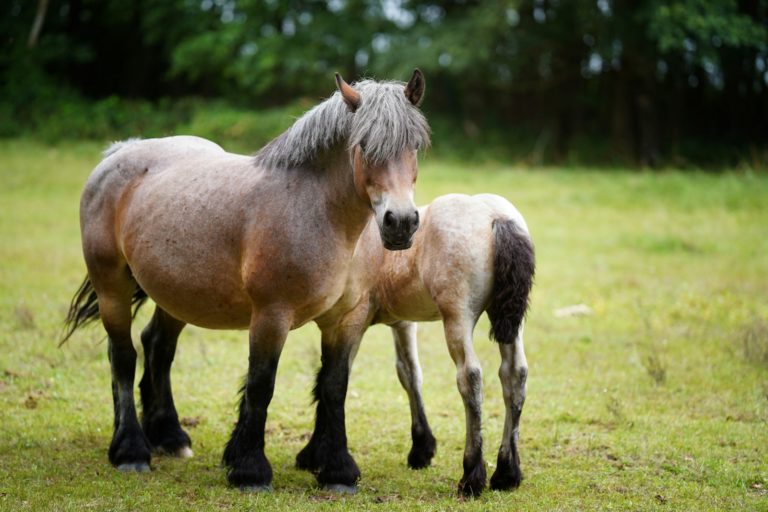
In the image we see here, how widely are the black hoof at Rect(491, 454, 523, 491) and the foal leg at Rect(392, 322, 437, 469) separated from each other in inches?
28.9

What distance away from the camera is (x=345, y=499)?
16.9ft

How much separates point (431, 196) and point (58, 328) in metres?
9.15

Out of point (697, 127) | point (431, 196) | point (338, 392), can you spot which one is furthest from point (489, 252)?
point (697, 127)

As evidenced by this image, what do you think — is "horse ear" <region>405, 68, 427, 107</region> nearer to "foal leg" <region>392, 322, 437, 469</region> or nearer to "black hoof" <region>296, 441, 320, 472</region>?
"foal leg" <region>392, 322, 437, 469</region>

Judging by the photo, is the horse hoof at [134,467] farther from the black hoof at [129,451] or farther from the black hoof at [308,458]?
the black hoof at [308,458]

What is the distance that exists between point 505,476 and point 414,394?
999mm

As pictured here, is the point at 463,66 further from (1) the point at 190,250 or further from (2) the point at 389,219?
(2) the point at 389,219

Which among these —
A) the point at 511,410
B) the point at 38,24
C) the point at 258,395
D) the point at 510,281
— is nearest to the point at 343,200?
the point at 510,281

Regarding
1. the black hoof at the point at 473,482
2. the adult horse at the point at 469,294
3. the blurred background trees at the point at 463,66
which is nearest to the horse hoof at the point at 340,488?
the adult horse at the point at 469,294

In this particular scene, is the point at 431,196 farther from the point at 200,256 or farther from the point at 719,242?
the point at 200,256

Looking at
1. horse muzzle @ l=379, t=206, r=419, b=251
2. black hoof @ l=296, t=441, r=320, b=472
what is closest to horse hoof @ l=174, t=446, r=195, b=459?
black hoof @ l=296, t=441, r=320, b=472

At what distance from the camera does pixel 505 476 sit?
5301 millimetres

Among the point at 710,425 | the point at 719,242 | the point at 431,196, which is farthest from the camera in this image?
the point at 431,196

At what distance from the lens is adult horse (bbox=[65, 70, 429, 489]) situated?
188 inches
